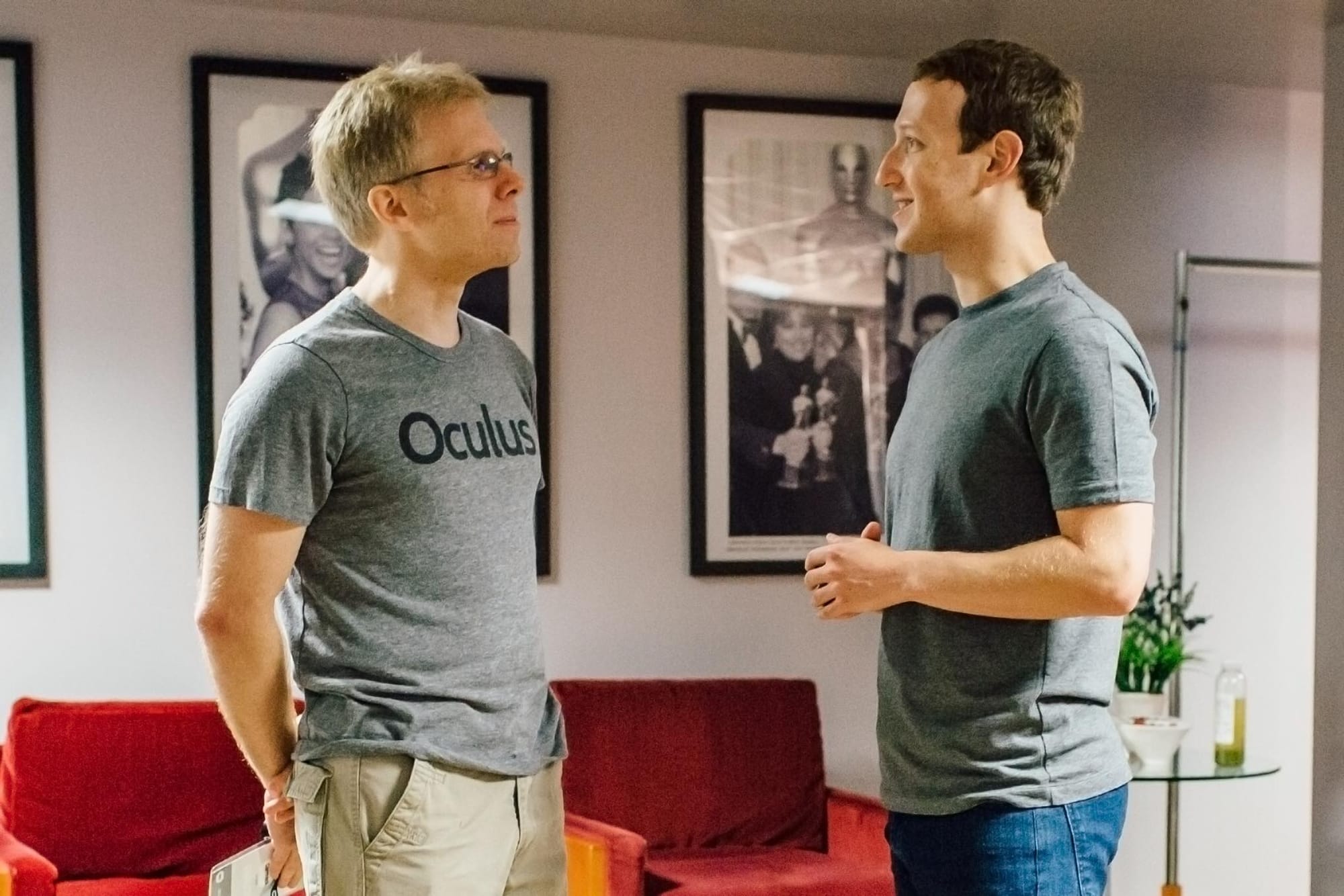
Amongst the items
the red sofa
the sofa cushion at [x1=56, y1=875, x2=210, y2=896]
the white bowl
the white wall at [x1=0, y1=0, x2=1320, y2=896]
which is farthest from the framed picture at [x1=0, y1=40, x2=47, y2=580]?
the white bowl

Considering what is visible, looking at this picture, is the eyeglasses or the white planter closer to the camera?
the eyeglasses

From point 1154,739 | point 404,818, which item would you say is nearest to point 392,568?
point 404,818

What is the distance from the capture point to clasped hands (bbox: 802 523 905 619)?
5.10ft

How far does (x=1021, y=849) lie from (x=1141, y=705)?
2.15m

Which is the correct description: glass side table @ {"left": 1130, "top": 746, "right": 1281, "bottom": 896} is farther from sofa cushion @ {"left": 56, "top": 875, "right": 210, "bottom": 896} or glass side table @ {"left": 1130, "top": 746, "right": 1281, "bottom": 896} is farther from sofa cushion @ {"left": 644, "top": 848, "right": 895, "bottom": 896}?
sofa cushion @ {"left": 56, "top": 875, "right": 210, "bottom": 896}

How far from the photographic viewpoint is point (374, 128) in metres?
1.86

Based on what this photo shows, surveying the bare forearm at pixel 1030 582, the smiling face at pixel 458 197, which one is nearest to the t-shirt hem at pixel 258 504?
the smiling face at pixel 458 197

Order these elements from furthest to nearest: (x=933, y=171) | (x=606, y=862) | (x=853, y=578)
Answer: (x=606, y=862), (x=933, y=171), (x=853, y=578)

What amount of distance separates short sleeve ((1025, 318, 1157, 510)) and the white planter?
2.16 meters

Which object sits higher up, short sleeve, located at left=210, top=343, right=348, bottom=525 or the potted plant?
short sleeve, located at left=210, top=343, right=348, bottom=525

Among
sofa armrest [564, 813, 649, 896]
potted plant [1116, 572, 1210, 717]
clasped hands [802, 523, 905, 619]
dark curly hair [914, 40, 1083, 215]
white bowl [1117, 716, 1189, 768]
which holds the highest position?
dark curly hair [914, 40, 1083, 215]

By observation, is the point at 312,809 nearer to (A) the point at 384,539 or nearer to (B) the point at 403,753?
(B) the point at 403,753

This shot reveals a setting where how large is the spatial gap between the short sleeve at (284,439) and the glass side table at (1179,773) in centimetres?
226

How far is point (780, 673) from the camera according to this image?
13.4 ft
